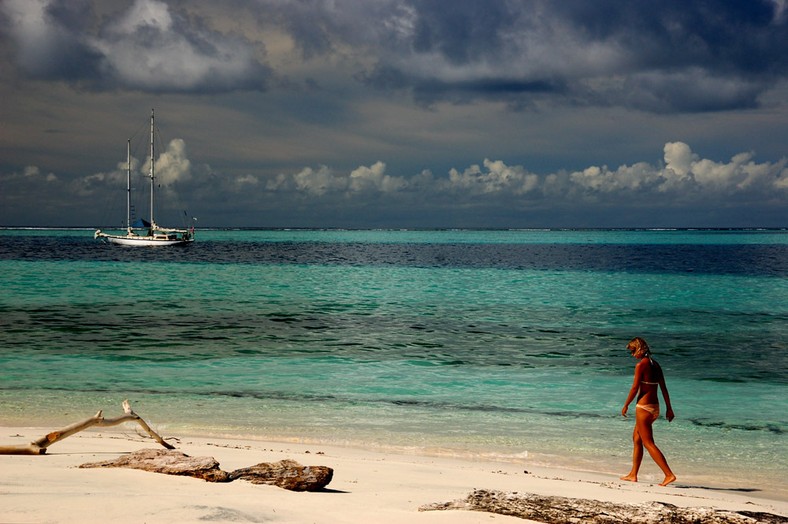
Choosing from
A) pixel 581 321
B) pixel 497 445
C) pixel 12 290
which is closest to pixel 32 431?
pixel 497 445

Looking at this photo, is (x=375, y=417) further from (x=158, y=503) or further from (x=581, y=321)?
(x=581, y=321)

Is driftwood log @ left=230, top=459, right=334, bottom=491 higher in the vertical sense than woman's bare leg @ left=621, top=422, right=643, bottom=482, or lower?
higher

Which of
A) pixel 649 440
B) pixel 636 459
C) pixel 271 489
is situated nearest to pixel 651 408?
pixel 649 440

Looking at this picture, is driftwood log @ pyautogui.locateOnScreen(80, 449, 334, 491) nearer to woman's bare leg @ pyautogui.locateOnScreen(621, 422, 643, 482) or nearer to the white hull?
woman's bare leg @ pyautogui.locateOnScreen(621, 422, 643, 482)

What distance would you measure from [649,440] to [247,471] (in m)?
5.87

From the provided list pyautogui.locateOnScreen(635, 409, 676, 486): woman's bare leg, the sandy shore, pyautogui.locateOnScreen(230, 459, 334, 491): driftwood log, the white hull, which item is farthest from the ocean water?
the white hull

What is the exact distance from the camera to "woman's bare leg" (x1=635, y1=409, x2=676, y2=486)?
32.3ft

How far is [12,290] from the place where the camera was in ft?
147

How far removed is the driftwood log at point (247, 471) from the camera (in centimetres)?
745

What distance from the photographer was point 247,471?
24.9 feet

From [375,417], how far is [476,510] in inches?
294

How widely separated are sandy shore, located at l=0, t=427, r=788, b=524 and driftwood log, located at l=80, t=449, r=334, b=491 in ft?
0.46

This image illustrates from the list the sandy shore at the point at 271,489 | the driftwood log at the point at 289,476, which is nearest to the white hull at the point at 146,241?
the sandy shore at the point at 271,489

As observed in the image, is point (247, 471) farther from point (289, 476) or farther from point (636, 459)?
point (636, 459)
